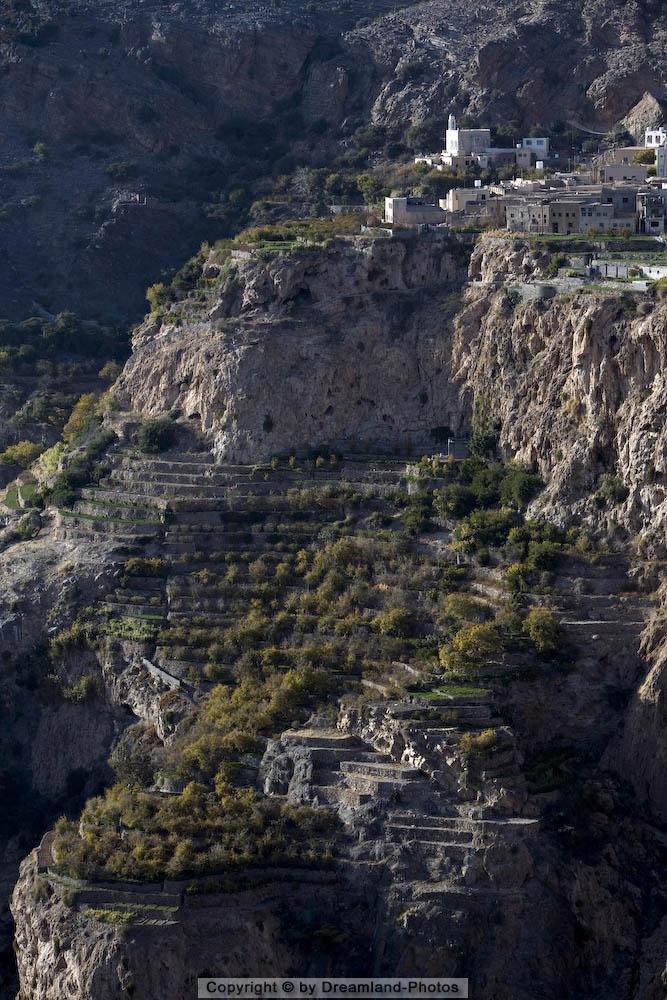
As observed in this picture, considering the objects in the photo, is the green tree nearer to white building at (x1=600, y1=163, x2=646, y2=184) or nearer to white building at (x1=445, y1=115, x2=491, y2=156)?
white building at (x1=445, y1=115, x2=491, y2=156)

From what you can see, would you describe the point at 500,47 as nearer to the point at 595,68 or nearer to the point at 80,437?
the point at 595,68

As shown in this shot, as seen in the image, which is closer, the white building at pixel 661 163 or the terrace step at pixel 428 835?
the terrace step at pixel 428 835

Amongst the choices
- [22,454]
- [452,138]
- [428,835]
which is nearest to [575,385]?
[428,835]

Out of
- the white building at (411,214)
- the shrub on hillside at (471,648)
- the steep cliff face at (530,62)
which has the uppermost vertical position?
the steep cliff face at (530,62)

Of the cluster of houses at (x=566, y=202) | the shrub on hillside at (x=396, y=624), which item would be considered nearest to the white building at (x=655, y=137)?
the cluster of houses at (x=566, y=202)

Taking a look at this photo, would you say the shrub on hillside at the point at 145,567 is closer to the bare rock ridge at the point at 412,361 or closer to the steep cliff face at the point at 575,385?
the bare rock ridge at the point at 412,361
